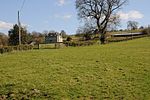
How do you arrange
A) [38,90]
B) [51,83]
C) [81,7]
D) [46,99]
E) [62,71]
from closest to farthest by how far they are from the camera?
[46,99] < [38,90] < [51,83] < [62,71] < [81,7]

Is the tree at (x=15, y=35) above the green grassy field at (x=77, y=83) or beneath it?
above

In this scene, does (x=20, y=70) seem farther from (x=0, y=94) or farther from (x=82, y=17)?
(x=82, y=17)

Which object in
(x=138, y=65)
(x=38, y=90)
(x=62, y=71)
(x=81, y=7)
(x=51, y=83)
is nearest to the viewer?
(x=38, y=90)

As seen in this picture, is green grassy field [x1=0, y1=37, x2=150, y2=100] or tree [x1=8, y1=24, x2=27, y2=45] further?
tree [x1=8, y1=24, x2=27, y2=45]

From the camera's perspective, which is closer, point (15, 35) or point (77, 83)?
point (77, 83)

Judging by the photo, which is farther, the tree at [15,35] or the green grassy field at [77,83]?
the tree at [15,35]

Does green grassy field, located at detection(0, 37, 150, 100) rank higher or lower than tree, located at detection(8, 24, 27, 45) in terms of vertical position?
lower

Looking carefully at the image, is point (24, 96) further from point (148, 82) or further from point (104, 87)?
point (148, 82)

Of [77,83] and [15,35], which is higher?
[15,35]

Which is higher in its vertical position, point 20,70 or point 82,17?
point 82,17

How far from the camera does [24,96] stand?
436 inches

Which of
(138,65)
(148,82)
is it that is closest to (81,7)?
(138,65)

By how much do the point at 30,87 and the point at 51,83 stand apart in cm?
97

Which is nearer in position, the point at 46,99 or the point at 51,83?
the point at 46,99
